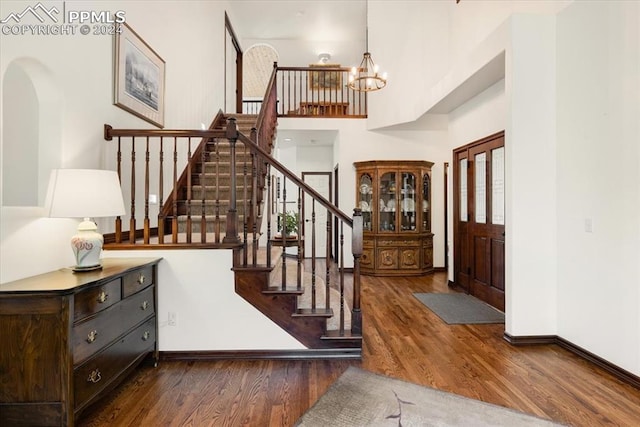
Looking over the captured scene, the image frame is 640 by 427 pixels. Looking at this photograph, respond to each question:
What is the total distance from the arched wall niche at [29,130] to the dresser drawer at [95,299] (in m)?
0.80

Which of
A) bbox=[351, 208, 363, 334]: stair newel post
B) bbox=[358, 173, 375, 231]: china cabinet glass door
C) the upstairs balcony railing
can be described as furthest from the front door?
the upstairs balcony railing

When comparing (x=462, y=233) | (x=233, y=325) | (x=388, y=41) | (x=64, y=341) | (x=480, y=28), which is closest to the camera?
(x=64, y=341)

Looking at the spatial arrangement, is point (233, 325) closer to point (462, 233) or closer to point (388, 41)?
point (462, 233)

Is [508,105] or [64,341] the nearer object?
[64,341]

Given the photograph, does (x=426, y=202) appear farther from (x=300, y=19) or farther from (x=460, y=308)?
(x=300, y=19)

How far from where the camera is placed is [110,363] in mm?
2010

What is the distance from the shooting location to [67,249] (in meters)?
2.39

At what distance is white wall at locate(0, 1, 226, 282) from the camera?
198 centimetres

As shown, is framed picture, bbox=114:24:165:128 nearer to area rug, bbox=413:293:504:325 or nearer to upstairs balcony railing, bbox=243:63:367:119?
upstairs balcony railing, bbox=243:63:367:119

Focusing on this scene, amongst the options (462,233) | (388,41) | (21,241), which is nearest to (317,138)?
(388,41)

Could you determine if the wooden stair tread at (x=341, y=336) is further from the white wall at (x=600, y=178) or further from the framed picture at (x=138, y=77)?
the framed picture at (x=138, y=77)

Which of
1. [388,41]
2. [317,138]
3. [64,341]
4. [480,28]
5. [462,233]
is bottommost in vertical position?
[64,341]

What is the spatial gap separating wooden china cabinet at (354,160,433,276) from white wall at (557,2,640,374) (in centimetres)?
305

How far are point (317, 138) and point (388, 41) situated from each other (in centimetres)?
A: 224
